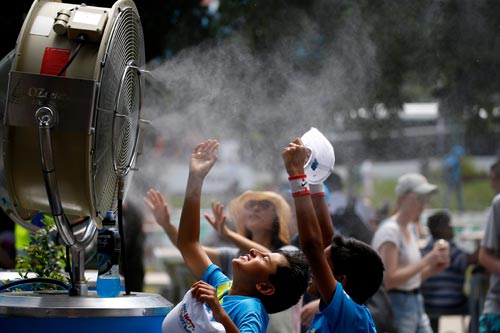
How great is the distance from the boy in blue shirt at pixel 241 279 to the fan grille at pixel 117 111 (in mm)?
301

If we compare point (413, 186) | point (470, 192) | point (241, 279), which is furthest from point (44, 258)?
point (470, 192)

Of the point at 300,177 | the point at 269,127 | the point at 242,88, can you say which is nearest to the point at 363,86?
the point at 269,127

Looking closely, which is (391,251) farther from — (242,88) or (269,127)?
(242,88)

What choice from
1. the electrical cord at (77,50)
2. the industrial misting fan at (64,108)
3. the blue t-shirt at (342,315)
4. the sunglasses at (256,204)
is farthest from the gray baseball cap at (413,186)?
the electrical cord at (77,50)

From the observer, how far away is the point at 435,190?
26.7 ft

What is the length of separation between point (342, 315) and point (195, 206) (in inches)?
31.9

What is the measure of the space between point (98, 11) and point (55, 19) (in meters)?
0.17

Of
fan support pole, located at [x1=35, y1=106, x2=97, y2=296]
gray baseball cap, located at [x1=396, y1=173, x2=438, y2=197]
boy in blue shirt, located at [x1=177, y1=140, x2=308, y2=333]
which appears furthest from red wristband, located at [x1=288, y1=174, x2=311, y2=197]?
gray baseball cap, located at [x1=396, y1=173, x2=438, y2=197]

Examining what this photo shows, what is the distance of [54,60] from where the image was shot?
3551 mm

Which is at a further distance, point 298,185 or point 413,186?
point 413,186

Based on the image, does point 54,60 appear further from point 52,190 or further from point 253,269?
point 253,269

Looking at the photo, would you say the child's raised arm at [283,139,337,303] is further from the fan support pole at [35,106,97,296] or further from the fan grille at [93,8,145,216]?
the fan support pole at [35,106,97,296]

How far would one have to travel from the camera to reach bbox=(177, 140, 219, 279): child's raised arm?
4.06 meters

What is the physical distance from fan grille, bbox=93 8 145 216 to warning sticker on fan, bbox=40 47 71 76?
0.49ft
